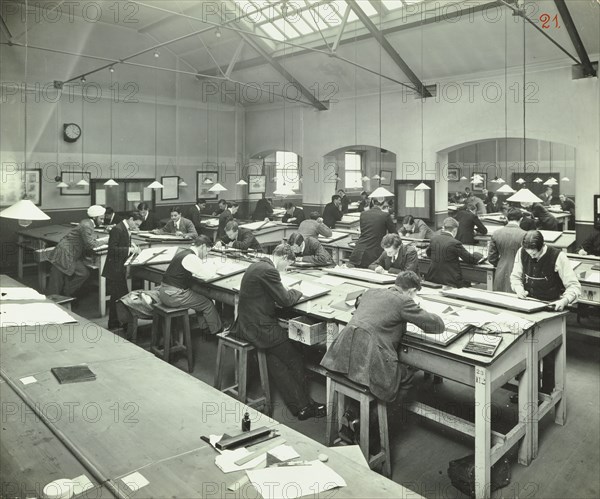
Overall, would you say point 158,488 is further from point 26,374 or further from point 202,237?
point 202,237

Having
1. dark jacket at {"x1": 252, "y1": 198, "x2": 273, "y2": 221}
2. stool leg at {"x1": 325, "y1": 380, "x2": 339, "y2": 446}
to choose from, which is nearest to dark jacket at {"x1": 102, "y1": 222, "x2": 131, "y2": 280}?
stool leg at {"x1": 325, "y1": 380, "x2": 339, "y2": 446}

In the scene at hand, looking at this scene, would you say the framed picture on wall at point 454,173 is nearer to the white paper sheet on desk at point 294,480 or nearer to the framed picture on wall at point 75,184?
the framed picture on wall at point 75,184

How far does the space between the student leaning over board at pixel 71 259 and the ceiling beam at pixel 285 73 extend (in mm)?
5964

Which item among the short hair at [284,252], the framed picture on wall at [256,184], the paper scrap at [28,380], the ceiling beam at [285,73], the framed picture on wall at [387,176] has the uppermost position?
the ceiling beam at [285,73]

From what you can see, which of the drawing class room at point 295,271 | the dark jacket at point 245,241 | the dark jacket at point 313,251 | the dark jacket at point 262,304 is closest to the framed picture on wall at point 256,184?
the drawing class room at point 295,271

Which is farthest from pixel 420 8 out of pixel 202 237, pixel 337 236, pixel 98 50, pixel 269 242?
pixel 98 50

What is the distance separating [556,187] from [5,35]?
17.7 m

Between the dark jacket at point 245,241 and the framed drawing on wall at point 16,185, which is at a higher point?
the framed drawing on wall at point 16,185

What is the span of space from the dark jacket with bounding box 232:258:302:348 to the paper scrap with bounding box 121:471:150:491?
2408 mm

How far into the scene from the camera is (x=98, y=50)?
12.7 metres

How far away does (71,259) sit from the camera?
25.4 feet

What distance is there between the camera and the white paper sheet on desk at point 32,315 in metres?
4.30

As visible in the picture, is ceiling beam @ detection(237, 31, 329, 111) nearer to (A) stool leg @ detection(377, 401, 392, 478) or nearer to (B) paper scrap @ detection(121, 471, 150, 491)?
(A) stool leg @ detection(377, 401, 392, 478)

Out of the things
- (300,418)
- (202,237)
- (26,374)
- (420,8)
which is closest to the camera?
(26,374)
